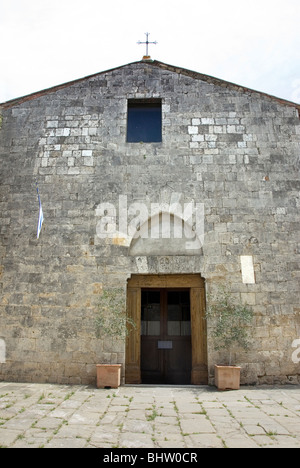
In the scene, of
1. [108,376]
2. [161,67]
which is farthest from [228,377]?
[161,67]

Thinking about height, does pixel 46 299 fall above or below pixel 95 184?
below

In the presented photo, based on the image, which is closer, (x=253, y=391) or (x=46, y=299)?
(x=253, y=391)

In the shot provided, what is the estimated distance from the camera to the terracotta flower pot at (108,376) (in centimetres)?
656

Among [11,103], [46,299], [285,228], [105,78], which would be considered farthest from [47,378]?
[105,78]

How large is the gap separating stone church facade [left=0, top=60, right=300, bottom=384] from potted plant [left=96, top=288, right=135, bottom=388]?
0.44ft

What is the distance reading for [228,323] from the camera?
7.05 m

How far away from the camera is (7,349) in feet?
23.6

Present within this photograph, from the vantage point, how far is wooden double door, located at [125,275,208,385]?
732cm

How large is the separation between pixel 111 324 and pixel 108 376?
1046mm

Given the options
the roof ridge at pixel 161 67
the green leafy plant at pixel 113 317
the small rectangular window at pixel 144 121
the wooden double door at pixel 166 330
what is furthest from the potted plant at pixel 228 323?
the roof ridge at pixel 161 67

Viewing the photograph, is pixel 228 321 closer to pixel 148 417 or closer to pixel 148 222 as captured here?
pixel 148 222
